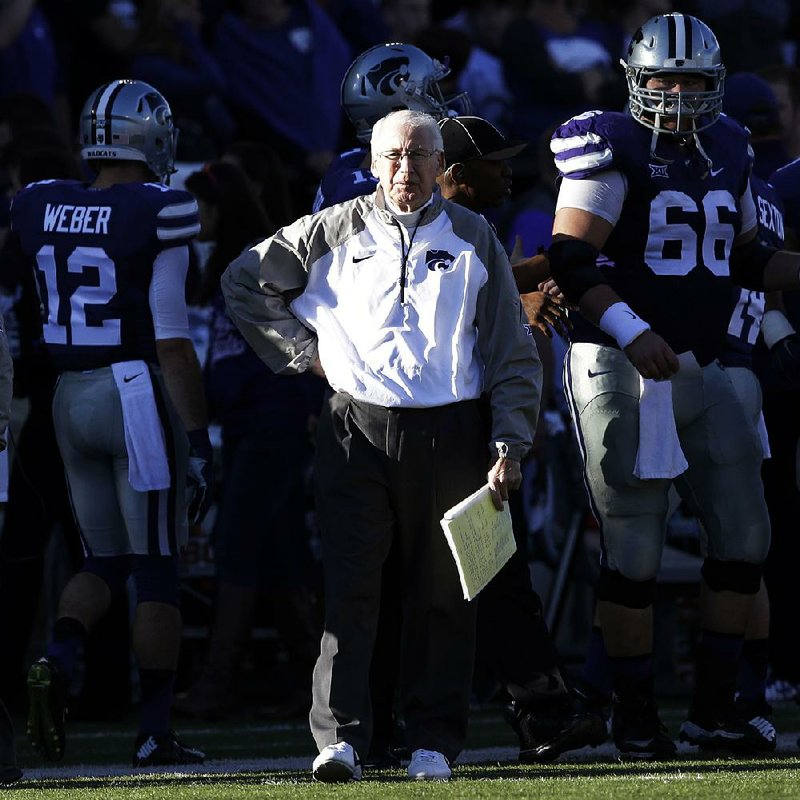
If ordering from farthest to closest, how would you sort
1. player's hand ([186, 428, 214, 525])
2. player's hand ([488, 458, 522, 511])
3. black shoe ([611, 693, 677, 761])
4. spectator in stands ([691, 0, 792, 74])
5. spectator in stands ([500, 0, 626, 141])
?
1. spectator in stands ([691, 0, 792, 74])
2. spectator in stands ([500, 0, 626, 141])
3. player's hand ([186, 428, 214, 525])
4. black shoe ([611, 693, 677, 761])
5. player's hand ([488, 458, 522, 511])

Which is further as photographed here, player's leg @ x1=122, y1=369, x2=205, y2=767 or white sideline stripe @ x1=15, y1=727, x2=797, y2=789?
player's leg @ x1=122, y1=369, x2=205, y2=767

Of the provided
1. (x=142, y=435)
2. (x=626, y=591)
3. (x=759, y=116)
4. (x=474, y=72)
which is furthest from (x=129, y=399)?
(x=474, y=72)

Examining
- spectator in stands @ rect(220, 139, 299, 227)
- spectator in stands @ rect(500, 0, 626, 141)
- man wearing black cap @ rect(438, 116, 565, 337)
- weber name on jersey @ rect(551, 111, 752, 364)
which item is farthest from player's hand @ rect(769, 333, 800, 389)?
spectator in stands @ rect(500, 0, 626, 141)

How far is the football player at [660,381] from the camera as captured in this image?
228 inches

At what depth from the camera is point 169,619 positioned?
621cm

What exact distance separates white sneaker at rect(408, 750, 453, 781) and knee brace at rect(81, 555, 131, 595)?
1.32 m

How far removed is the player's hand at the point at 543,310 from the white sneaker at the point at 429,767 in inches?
54.9

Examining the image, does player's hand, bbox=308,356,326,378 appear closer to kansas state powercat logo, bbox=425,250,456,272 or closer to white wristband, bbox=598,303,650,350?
kansas state powercat logo, bbox=425,250,456,272

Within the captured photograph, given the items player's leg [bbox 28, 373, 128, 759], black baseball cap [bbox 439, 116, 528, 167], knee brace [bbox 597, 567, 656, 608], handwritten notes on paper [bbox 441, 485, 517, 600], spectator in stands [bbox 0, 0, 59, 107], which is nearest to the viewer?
handwritten notes on paper [bbox 441, 485, 517, 600]

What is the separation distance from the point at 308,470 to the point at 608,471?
2456 millimetres

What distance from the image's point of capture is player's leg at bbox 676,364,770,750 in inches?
231

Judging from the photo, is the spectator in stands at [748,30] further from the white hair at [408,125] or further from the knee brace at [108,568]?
the white hair at [408,125]

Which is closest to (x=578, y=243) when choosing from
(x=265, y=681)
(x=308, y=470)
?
(x=308, y=470)

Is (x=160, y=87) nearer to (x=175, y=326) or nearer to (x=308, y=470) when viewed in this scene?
(x=308, y=470)
